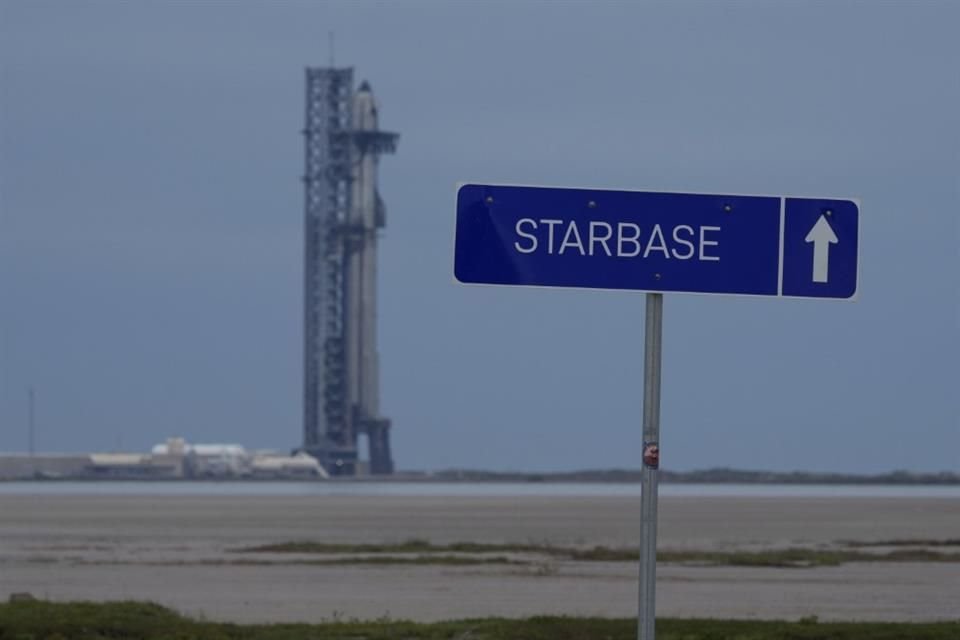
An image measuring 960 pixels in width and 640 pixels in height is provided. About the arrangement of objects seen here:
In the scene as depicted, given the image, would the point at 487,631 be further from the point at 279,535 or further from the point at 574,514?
the point at 574,514

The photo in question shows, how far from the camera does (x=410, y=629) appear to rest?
23.2 m

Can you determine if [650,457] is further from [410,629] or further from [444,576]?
[444,576]

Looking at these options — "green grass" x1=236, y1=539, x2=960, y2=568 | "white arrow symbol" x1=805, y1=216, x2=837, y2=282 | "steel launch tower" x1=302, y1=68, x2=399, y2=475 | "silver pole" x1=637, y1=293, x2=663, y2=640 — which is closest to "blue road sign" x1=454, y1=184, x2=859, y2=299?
"white arrow symbol" x1=805, y1=216, x2=837, y2=282

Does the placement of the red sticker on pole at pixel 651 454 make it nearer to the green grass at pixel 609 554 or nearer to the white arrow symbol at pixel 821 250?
the white arrow symbol at pixel 821 250

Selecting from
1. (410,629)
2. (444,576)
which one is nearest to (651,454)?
(410,629)

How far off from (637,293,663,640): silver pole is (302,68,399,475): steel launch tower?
151029mm

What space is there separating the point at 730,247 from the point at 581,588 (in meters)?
29.5

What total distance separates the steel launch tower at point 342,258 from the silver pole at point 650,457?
151029 millimetres

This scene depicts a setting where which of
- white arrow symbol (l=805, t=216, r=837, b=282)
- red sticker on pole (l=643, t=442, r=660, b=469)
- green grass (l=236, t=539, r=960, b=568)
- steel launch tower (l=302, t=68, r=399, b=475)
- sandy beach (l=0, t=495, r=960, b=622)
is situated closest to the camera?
red sticker on pole (l=643, t=442, r=660, b=469)

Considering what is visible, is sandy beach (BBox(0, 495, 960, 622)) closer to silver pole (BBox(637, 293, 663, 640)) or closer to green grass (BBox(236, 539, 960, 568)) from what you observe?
green grass (BBox(236, 539, 960, 568))

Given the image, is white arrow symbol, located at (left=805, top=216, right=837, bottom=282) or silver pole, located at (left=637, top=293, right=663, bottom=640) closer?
silver pole, located at (left=637, top=293, right=663, bottom=640)

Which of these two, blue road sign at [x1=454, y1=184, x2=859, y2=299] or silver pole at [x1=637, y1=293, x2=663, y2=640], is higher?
blue road sign at [x1=454, y1=184, x2=859, y2=299]

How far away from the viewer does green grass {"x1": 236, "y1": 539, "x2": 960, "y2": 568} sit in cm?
4784

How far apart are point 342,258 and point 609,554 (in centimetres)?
11196
